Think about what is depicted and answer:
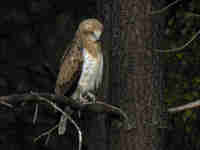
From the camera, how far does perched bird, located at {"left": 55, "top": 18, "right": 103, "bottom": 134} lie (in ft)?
10.6

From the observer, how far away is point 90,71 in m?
3.24

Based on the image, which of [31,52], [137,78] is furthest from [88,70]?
[31,52]

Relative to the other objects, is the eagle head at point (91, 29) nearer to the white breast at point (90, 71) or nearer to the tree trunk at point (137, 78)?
the white breast at point (90, 71)

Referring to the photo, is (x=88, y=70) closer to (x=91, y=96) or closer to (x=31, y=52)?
(x=91, y=96)

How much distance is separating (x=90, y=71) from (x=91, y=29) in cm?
32

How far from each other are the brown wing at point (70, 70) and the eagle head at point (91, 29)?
4.1 inches

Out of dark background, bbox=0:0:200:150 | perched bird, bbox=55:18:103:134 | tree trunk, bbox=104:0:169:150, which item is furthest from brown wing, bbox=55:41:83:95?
dark background, bbox=0:0:200:150

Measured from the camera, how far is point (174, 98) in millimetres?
3764

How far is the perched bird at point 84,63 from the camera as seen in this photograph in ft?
10.6

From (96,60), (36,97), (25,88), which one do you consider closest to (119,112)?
(36,97)

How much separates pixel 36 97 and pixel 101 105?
0.50 metres

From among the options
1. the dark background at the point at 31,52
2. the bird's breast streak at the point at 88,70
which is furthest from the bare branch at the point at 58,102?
the dark background at the point at 31,52

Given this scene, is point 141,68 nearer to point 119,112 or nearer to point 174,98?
point 119,112

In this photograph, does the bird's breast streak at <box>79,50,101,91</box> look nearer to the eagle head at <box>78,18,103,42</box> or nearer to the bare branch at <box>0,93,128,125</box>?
the eagle head at <box>78,18,103,42</box>
